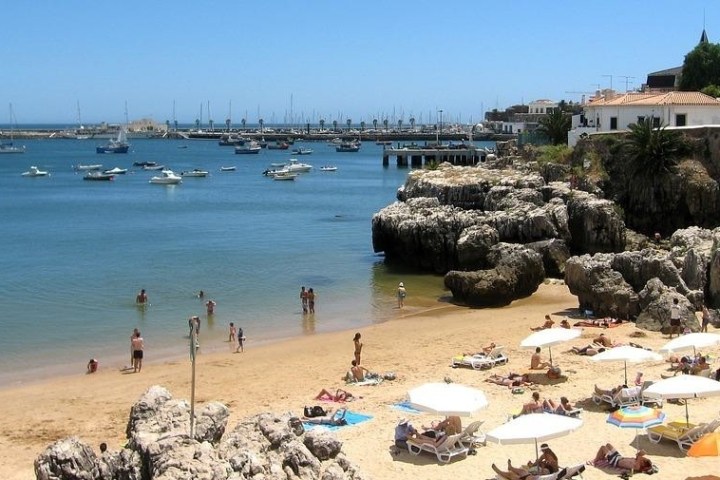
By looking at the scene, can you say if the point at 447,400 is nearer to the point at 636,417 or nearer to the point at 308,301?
the point at 636,417

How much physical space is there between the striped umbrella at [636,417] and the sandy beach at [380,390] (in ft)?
0.61

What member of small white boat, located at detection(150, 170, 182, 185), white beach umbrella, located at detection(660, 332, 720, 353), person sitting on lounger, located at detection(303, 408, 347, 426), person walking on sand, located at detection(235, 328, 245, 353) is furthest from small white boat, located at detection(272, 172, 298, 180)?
person sitting on lounger, located at detection(303, 408, 347, 426)

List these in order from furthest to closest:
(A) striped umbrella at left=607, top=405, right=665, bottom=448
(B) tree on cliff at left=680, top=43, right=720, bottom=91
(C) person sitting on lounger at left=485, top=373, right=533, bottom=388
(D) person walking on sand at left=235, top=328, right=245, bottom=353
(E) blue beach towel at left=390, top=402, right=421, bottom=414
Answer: (B) tree on cliff at left=680, top=43, right=720, bottom=91 < (D) person walking on sand at left=235, top=328, right=245, bottom=353 < (C) person sitting on lounger at left=485, top=373, right=533, bottom=388 < (E) blue beach towel at left=390, top=402, right=421, bottom=414 < (A) striped umbrella at left=607, top=405, right=665, bottom=448

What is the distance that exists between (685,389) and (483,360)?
7.21 meters

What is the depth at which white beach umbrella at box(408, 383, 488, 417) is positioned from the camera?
15875mm

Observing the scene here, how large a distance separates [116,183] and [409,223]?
68301 millimetres

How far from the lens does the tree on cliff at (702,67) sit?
64.9 metres

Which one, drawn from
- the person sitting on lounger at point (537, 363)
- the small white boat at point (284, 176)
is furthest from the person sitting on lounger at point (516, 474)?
the small white boat at point (284, 176)

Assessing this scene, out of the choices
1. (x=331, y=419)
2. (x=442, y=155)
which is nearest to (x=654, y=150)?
(x=331, y=419)

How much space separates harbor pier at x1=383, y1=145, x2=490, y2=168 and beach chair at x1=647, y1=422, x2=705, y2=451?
8527 cm

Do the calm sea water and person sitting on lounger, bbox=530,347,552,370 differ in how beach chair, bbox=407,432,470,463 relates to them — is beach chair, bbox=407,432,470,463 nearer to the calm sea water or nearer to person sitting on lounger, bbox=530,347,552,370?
person sitting on lounger, bbox=530,347,552,370

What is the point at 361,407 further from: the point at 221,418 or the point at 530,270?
the point at 530,270

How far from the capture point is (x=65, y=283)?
38.4 metres

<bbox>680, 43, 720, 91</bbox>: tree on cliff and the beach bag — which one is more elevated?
<bbox>680, 43, 720, 91</bbox>: tree on cliff
